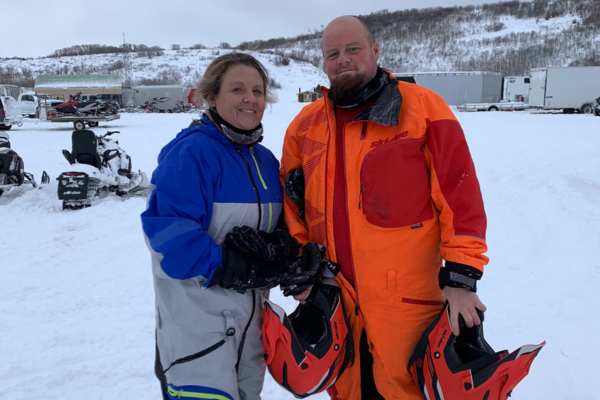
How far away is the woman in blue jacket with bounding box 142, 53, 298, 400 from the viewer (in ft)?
5.04

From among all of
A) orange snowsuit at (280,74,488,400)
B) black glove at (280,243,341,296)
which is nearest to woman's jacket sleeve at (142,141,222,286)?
black glove at (280,243,341,296)

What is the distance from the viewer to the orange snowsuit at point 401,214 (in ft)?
5.50

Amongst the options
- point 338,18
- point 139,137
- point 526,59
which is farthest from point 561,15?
point 338,18

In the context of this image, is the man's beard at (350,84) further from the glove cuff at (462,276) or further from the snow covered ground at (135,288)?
the snow covered ground at (135,288)

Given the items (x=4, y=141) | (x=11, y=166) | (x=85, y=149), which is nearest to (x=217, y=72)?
(x=85, y=149)

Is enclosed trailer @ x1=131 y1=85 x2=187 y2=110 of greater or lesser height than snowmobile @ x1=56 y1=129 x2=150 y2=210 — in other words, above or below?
above

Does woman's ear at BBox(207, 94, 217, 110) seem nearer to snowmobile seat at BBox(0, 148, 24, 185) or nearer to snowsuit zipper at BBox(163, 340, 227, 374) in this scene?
snowsuit zipper at BBox(163, 340, 227, 374)

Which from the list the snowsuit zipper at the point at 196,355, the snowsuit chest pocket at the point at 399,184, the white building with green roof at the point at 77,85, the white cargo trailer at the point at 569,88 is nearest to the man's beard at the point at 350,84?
the snowsuit chest pocket at the point at 399,184

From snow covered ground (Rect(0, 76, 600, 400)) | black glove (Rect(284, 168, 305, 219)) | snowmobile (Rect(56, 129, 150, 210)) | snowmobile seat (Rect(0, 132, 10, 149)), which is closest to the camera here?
black glove (Rect(284, 168, 305, 219))

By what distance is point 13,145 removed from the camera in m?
12.3

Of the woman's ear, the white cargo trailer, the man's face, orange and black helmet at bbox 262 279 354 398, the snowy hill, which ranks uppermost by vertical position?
the snowy hill

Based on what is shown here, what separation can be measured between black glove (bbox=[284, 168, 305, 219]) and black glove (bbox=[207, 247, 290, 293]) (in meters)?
0.41

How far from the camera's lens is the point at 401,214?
1744 millimetres

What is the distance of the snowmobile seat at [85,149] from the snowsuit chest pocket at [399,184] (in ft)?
20.5
